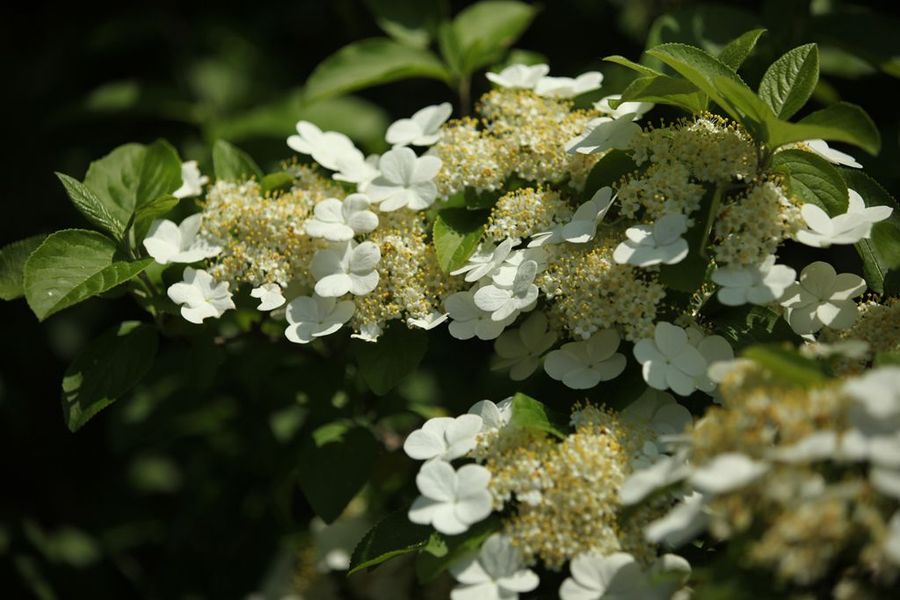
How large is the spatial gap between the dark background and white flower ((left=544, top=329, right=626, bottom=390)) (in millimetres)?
596

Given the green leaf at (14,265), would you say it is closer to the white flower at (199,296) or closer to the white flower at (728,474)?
the white flower at (199,296)

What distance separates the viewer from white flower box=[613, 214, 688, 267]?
135cm

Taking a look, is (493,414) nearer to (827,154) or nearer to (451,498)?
(451,498)

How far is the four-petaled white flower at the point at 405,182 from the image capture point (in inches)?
64.0

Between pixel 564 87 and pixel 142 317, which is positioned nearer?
pixel 564 87

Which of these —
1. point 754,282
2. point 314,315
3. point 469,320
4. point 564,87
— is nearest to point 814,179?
point 754,282

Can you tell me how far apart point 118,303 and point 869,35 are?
2.33 metres

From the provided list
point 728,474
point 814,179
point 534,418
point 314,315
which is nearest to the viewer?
point 728,474

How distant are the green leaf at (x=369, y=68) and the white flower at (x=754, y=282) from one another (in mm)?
949

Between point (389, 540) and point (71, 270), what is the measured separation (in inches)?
28.7

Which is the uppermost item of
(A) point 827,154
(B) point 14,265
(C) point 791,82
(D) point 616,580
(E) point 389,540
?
(C) point 791,82

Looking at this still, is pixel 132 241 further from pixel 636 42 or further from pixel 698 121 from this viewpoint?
pixel 636 42

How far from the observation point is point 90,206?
62.8 inches

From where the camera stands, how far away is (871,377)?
1.08 m
